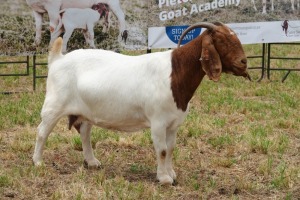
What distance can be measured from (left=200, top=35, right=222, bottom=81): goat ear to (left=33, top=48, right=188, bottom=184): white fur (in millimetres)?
373

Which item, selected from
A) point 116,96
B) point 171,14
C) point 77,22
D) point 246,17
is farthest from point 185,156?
point 246,17

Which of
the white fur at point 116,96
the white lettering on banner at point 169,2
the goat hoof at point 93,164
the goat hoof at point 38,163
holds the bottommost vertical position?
the goat hoof at point 93,164

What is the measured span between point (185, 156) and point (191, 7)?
227 inches

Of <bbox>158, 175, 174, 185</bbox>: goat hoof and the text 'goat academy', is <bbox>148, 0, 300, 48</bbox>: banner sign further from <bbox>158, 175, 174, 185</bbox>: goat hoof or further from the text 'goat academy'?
<bbox>158, 175, 174, 185</bbox>: goat hoof

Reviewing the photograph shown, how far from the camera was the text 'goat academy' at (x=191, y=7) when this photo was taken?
38.7 ft

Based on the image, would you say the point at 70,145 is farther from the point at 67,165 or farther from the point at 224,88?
the point at 224,88

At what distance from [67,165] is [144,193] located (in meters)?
1.47

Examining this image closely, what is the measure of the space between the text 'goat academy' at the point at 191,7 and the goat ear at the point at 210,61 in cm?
632

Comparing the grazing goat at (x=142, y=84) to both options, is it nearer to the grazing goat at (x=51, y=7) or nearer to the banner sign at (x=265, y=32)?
the grazing goat at (x=51, y=7)

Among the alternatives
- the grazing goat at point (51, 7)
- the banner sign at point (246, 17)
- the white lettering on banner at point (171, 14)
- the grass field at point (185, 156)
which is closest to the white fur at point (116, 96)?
the grass field at point (185, 156)

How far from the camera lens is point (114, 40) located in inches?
448

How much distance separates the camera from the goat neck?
5.66 metres

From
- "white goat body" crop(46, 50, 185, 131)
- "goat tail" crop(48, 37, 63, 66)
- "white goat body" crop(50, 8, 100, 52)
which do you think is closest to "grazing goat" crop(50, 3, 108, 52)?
"white goat body" crop(50, 8, 100, 52)

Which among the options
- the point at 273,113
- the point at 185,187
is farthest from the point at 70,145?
the point at 273,113
